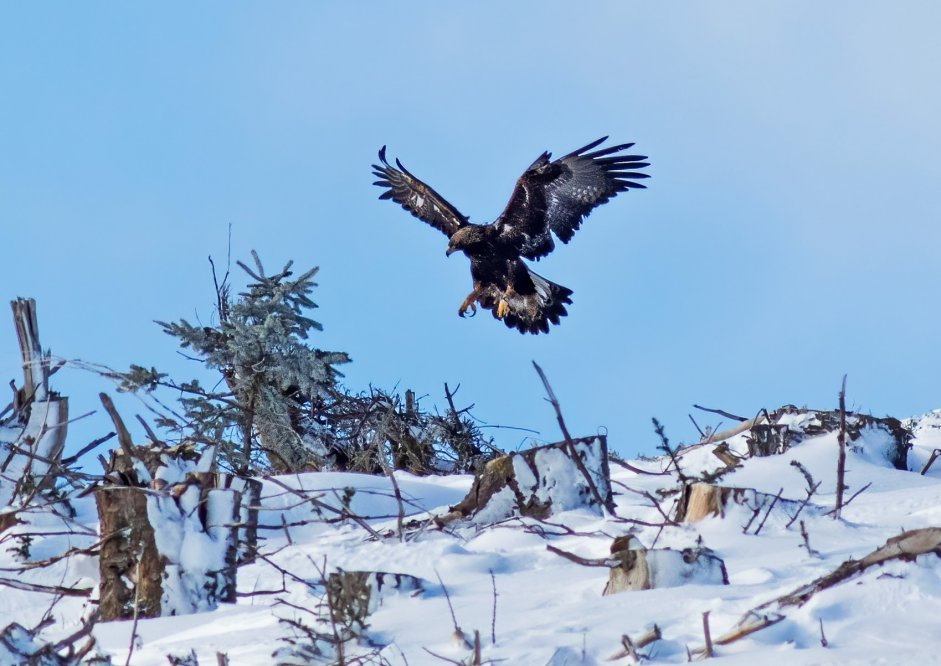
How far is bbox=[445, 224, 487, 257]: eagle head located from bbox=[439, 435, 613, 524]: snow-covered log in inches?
336

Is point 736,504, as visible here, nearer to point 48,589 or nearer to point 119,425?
point 119,425

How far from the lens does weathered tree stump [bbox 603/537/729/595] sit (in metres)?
→ 2.79

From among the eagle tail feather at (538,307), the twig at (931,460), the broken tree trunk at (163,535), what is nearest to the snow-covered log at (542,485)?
the broken tree trunk at (163,535)

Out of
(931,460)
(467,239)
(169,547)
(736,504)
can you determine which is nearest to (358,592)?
(169,547)

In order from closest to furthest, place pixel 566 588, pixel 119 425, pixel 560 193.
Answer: pixel 566 588 < pixel 119 425 < pixel 560 193

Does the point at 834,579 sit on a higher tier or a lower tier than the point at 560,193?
lower

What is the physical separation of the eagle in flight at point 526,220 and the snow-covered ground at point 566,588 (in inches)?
256

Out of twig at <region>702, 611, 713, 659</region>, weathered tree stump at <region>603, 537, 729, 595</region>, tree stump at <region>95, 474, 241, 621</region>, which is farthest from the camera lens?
tree stump at <region>95, 474, 241, 621</region>

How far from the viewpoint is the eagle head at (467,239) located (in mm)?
12641

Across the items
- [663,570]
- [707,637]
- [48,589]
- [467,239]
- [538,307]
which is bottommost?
[707,637]

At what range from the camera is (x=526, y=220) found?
12.2 metres

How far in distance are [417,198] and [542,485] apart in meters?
A: 9.96

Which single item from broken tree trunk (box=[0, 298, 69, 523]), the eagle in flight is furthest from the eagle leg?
broken tree trunk (box=[0, 298, 69, 523])

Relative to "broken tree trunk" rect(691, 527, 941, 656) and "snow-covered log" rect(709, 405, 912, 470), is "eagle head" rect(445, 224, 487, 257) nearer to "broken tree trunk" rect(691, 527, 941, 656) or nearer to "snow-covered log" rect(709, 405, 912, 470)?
"snow-covered log" rect(709, 405, 912, 470)
